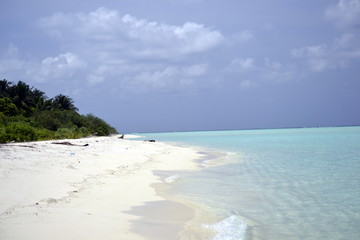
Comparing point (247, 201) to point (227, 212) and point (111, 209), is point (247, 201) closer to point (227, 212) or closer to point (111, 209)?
point (227, 212)

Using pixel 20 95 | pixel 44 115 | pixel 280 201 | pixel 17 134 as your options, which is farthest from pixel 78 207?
pixel 20 95

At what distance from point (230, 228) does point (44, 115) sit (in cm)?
Result: 4763

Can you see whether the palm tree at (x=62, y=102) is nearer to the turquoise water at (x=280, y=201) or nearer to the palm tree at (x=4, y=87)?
the palm tree at (x=4, y=87)

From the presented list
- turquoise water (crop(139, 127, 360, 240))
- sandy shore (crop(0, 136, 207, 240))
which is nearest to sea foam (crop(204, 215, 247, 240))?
turquoise water (crop(139, 127, 360, 240))

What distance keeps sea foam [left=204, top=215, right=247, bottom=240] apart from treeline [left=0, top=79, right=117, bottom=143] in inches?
967

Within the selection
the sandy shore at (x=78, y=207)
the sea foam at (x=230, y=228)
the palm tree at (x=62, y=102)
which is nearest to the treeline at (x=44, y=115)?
the palm tree at (x=62, y=102)

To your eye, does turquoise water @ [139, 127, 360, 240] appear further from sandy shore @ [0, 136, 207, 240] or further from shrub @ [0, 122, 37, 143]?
shrub @ [0, 122, 37, 143]

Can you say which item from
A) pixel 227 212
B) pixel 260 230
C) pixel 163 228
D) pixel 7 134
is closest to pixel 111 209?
pixel 163 228

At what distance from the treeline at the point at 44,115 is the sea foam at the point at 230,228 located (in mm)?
24552

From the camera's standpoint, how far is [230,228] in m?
6.50

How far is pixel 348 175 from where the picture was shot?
1340cm

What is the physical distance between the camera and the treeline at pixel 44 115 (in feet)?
133

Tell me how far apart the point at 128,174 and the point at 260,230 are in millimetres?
7499

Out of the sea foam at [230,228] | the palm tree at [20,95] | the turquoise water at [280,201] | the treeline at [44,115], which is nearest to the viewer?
the sea foam at [230,228]
